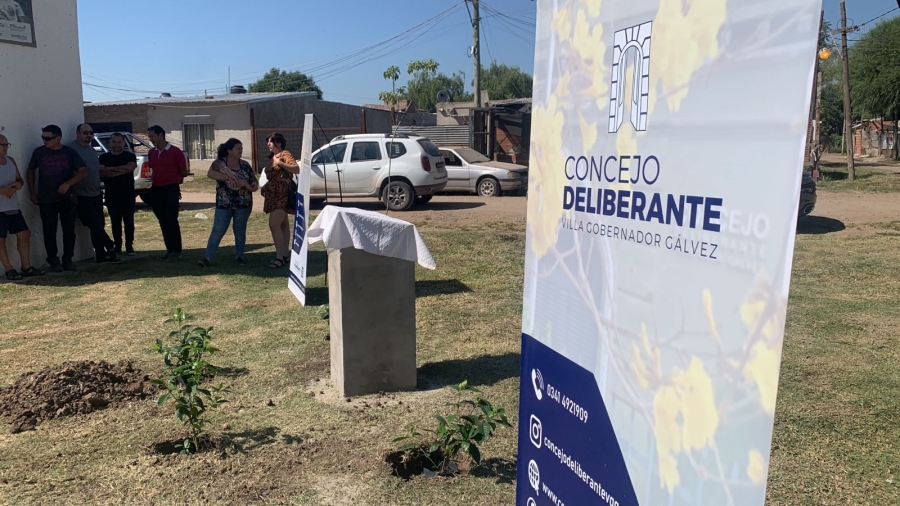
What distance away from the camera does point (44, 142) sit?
8.81 m

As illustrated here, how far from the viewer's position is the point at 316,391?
4.98 meters

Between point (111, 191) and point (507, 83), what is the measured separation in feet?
235

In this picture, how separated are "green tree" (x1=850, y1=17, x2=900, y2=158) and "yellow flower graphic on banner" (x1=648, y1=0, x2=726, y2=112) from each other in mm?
42992

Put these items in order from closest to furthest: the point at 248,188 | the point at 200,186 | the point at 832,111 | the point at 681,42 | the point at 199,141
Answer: the point at 681,42
the point at 248,188
the point at 200,186
the point at 199,141
the point at 832,111

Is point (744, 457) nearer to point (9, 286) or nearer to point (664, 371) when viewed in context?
point (664, 371)

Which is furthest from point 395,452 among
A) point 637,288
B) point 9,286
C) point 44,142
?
point 44,142

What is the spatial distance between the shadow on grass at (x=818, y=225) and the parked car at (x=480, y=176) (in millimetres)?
7618

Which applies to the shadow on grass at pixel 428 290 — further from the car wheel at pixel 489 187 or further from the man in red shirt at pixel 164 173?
the car wheel at pixel 489 187

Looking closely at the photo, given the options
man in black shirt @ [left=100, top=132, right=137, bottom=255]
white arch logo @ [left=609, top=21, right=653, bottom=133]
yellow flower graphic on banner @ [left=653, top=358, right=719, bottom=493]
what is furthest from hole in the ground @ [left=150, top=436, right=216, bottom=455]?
man in black shirt @ [left=100, top=132, right=137, bottom=255]

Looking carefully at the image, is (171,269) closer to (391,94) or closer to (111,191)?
(111,191)

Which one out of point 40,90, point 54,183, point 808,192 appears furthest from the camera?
point 808,192

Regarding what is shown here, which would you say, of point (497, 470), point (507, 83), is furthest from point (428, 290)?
point (507, 83)

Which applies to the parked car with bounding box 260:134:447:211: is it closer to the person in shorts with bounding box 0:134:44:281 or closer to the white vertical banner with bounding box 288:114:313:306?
the person in shorts with bounding box 0:134:44:281

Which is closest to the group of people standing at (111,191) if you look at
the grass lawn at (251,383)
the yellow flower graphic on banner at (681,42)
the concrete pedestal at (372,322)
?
the grass lawn at (251,383)
